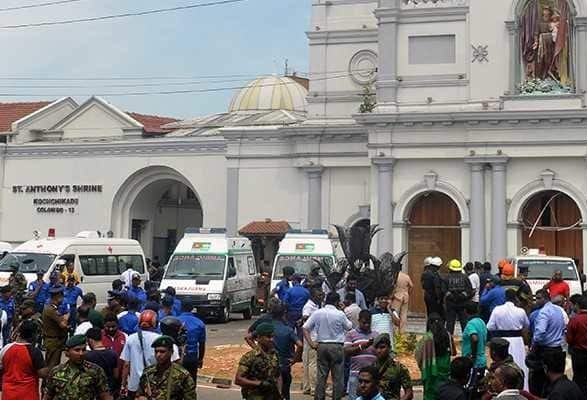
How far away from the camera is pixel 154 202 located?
4281cm

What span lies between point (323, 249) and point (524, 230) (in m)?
7.40

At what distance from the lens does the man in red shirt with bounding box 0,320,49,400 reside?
9367 millimetres

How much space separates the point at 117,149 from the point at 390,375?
31777 millimetres

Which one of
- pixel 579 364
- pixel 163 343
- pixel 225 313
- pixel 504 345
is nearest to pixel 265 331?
pixel 163 343

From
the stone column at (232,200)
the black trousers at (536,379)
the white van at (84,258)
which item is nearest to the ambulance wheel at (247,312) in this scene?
Result: the white van at (84,258)

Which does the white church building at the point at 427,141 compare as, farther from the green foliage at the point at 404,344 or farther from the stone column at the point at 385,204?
the green foliage at the point at 404,344

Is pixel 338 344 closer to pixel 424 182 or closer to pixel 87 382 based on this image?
pixel 87 382

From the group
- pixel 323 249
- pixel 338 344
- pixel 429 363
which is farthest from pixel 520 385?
pixel 323 249

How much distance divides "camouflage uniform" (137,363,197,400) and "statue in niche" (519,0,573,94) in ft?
80.2

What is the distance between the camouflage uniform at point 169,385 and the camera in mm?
7859

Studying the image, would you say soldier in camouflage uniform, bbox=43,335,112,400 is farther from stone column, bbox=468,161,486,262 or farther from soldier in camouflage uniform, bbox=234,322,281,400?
stone column, bbox=468,161,486,262

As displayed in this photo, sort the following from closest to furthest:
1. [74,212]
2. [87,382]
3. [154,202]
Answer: [87,382] < [74,212] < [154,202]

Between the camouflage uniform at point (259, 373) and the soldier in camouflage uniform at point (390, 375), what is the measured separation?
1034 millimetres

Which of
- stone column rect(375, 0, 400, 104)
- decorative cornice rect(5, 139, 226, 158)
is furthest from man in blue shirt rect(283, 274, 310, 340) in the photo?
decorative cornice rect(5, 139, 226, 158)
